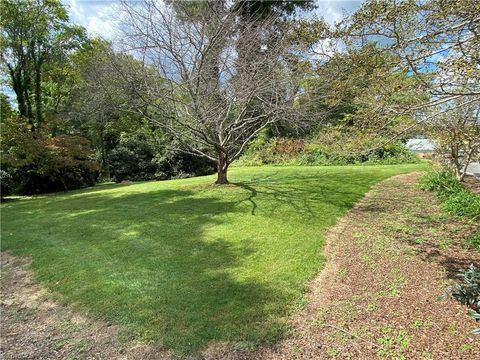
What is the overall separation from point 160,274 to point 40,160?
39.7 ft

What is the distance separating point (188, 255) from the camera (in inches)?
182

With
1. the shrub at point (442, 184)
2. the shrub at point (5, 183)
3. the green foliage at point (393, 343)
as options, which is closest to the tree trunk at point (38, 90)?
the shrub at point (5, 183)

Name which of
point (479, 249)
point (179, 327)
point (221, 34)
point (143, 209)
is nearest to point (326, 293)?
point (179, 327)

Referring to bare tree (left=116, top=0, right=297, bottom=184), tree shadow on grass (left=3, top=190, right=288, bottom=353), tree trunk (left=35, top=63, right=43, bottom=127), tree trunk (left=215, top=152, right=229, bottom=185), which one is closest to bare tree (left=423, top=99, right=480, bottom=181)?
bare tree (left=116, top=0, right=297, bottom=184)

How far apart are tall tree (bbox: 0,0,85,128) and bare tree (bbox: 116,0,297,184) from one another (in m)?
9.72

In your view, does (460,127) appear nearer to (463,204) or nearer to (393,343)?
(463,204)

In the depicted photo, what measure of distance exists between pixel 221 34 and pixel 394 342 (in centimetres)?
674

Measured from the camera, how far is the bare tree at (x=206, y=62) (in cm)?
716

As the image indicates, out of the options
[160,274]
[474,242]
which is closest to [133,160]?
[160,274]

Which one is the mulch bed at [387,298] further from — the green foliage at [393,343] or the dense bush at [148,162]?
the dense bush at [148,162]

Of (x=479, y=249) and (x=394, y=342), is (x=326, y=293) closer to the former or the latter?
(x=394, y=342)

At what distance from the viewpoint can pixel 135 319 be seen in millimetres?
3182

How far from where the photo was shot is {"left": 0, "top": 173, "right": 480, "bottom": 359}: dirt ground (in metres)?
2.63

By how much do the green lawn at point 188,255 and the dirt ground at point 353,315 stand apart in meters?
0.18
